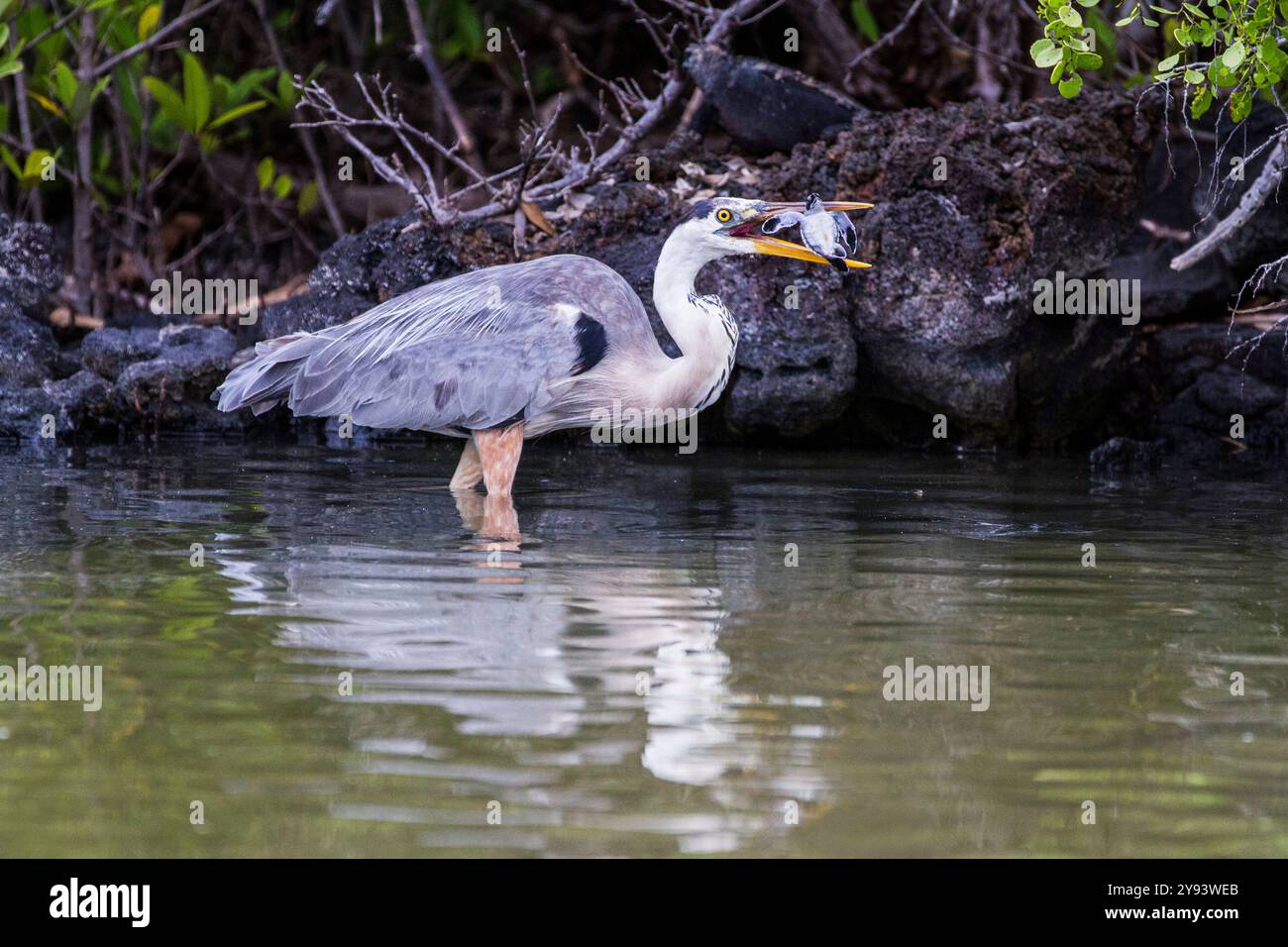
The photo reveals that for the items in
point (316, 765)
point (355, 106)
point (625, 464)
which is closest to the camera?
point (316, 765)

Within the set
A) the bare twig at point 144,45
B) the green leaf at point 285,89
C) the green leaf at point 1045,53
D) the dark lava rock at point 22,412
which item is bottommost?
the dark lava rock at point 22,412

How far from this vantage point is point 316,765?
174 inches

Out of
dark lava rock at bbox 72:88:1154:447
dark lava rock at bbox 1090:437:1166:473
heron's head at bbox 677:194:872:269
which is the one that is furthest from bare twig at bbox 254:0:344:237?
dark lava rock at bbox 1090:437:1166:473

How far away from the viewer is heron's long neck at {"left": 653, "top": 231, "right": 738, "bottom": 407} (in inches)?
357

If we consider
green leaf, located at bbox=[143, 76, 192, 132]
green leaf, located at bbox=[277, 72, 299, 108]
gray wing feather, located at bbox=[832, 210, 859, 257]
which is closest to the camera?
gray wing feather, located at bbox=[832, 210, 859, 257]

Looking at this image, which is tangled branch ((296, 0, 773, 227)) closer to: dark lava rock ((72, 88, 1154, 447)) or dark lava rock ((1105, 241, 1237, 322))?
dark lava rock ((72, 88, 1154, 447))

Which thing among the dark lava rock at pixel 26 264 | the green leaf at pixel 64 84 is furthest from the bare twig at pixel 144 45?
the dark lava rock at pixel 26 264

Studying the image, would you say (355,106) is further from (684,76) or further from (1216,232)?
(1216,232)

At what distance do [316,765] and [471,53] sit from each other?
12.7 meters

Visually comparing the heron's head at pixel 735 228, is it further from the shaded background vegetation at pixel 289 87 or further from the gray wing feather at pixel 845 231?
the shaded background vegetation at pixel 289 87

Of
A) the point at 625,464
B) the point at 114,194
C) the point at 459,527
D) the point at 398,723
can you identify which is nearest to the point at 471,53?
the point at 114,194

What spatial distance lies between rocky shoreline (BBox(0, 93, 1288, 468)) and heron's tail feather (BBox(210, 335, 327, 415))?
82.5 inches

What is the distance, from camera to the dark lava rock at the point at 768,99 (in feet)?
40.5

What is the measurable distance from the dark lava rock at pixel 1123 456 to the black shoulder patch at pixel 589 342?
11.4 ft
